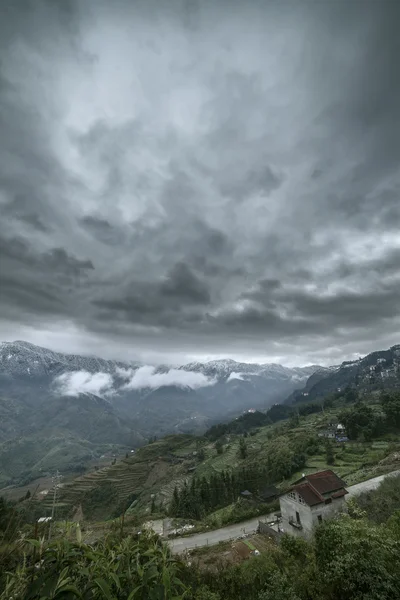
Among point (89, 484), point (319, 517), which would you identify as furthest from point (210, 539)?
point (89, 484)

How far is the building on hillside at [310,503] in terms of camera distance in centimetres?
3656

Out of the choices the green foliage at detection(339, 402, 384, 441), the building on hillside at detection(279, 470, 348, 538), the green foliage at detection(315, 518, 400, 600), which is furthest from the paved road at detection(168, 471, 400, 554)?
the green foliage at detection(339, 402, 384, 441)

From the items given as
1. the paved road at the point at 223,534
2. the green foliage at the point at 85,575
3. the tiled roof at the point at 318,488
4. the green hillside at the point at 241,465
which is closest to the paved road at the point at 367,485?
the paved road at the point at 223,534

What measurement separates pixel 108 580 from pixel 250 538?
4606cm

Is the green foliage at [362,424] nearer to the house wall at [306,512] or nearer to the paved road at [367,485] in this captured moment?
the paved road at [367,485]

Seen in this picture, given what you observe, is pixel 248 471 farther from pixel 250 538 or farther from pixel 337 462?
pixel 250 538

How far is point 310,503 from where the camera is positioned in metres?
36.5

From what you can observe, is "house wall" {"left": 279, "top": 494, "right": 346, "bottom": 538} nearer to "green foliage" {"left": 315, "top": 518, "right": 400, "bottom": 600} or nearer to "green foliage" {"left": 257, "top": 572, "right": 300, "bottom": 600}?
"green foliage" {"left": 315, "top": 518, "right": 400, "bottom": 600}

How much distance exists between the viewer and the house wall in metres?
36.3

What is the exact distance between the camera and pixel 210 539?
4428 centimetres

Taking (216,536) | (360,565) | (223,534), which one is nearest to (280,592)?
(360,565)

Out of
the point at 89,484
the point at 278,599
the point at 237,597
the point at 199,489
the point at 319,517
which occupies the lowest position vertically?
the point at 89,484

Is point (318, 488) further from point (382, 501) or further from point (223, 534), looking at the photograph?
point (223, 534)

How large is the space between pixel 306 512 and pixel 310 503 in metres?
1.40
